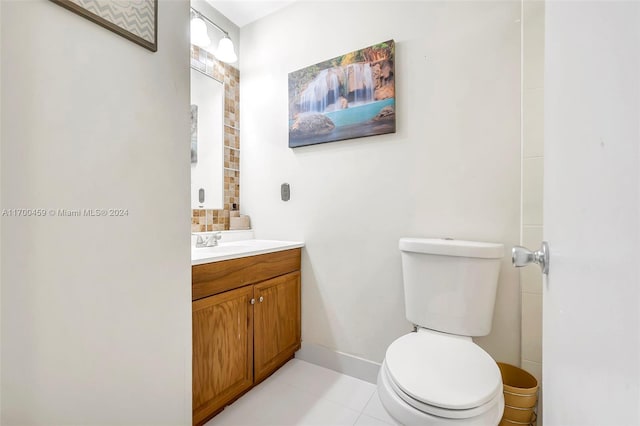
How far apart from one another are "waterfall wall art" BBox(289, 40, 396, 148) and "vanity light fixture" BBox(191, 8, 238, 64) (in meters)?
0.46

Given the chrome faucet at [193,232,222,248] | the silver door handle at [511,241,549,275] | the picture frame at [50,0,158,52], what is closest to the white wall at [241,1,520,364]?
the chrome faucet at [193,232,222,248]

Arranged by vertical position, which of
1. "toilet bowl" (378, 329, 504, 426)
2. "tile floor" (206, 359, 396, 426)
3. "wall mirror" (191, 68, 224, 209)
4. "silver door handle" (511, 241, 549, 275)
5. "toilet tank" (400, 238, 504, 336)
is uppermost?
"wall mirror" (191, 68, 224, 209)

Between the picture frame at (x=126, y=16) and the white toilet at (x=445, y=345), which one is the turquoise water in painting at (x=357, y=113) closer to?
the white toilet at (x=445, y=345)

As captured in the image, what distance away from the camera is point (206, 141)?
186 cm

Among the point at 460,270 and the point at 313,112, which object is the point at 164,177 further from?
the point at 460,270

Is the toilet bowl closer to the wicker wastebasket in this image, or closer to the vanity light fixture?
the wicker wastebasket

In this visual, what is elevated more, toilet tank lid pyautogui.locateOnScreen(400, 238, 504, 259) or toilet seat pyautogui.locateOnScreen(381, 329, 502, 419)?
toilet tank lid pyautogui.locateOnScreen(400, 238, 504, 259)

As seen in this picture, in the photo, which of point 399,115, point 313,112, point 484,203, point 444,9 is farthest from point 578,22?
point 313,112

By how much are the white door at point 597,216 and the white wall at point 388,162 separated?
0.95m

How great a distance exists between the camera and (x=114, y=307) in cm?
77

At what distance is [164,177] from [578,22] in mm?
1004

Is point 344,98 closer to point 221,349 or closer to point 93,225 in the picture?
point 93,225

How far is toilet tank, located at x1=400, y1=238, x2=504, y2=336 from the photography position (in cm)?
118

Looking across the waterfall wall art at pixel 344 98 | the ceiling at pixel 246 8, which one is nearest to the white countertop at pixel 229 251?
the waterfall wall art at pixel 344 98
